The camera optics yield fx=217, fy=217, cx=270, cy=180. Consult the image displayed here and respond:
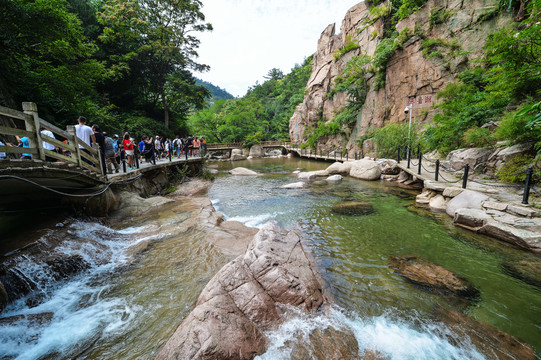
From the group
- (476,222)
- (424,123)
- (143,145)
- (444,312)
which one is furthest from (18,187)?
(424,123)

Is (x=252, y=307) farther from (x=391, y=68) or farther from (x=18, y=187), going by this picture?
(x=391, y=68)

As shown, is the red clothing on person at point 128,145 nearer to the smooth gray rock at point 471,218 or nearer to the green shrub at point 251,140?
the smooth gray rock at point 471,218

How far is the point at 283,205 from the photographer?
9.91 meters

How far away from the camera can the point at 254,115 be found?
46.5 meters

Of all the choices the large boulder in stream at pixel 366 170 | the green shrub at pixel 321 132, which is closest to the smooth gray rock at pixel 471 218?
the large boulder in stream at pixel 366 170

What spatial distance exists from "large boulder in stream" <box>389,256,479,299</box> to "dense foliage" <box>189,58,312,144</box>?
36819 mm

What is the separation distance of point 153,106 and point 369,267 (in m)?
26.9

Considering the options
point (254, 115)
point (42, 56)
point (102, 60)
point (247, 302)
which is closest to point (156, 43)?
point (102, 60)

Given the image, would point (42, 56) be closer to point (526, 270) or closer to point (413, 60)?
point (526, 270)

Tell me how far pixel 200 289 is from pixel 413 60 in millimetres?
25370

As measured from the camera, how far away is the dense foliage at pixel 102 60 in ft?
33.1

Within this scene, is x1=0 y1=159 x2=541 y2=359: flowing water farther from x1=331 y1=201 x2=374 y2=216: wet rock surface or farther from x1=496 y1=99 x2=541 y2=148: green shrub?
x1=496 y1=99 x2=541 y2=148: green shrub

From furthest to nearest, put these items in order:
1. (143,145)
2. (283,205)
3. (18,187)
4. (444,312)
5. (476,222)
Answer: (143,145), (283,205), (476,222), (18,187), (444,312)

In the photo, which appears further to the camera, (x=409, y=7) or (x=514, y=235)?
(x=409, y=7)
